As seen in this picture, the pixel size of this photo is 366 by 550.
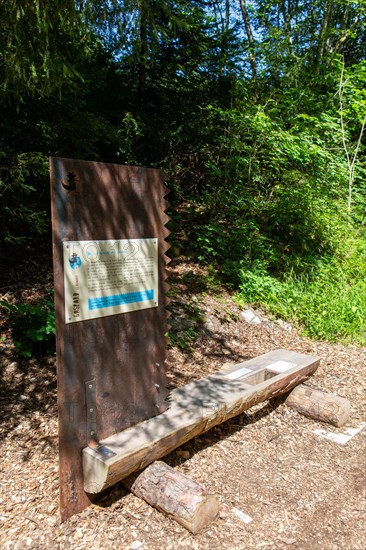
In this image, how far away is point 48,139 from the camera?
5.47m

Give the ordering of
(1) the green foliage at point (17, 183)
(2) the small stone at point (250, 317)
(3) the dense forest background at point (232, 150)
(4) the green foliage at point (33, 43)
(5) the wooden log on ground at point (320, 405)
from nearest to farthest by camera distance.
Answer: (4) the green foliage at point (33, 43), (5) the wooden log on ground at point (320, 405), (1) the green foliage at point (17, 183), (3) the dense forest background at point (232, 150), (2) the small stone at point (250, 317)

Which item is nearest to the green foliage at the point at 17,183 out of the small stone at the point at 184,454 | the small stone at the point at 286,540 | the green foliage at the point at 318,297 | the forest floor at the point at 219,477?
the forest floor at the point at 219,477

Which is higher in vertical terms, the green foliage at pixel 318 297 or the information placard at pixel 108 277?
the information placard at pixel 108 277

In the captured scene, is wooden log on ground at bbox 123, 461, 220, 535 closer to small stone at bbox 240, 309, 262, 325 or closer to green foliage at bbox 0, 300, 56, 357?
green foliage at bbox 0, 300, 56, 357

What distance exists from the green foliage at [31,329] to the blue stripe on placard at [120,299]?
60.1 inches

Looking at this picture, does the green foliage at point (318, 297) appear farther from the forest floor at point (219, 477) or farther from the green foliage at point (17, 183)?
the green foliage at point (17, 183)

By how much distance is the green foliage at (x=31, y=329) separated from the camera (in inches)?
162

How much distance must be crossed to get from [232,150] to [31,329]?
5407mm

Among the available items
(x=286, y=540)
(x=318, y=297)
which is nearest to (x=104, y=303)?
(x=286, y=540)

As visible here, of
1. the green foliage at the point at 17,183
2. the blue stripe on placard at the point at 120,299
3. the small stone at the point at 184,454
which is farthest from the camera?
the green foliage at the point at 17,183

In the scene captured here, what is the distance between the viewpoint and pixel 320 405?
13.4ft

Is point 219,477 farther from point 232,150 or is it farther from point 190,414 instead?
point 232,150

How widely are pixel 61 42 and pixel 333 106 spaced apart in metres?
7.10

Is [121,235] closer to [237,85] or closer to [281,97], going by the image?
[237,85]
